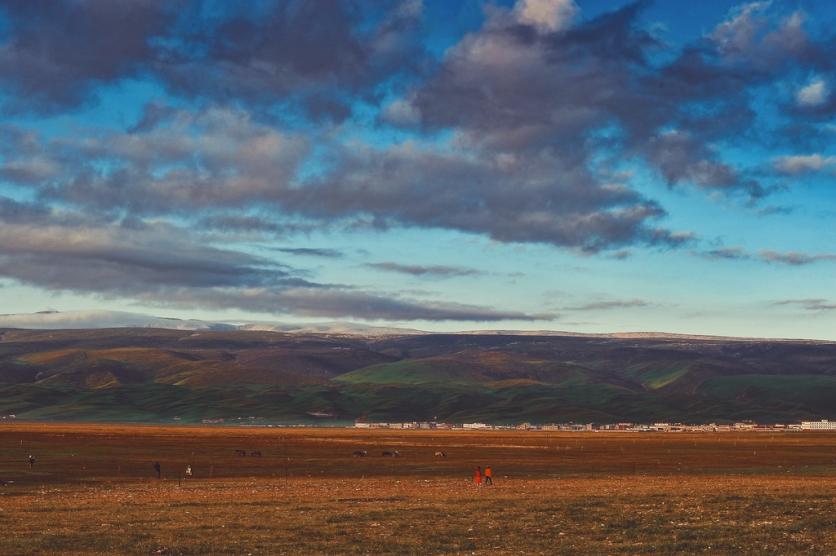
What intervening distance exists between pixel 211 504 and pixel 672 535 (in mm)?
24783

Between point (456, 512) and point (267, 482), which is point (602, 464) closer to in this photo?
point (267, 482)

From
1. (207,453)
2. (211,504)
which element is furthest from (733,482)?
(207,453)

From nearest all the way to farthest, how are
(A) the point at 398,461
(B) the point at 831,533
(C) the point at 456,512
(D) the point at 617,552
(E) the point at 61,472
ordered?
(D) the point at 617,552 < (B) the point at 831,533 < (C) the point at 456,512 < (E) the point at 61,472 < (A) the point at 398,461

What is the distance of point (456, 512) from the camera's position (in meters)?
45.2

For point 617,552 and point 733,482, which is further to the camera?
point 733,482

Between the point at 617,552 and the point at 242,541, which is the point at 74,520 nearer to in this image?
the point at 242,541

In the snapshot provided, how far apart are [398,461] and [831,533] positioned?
77036 millimetres

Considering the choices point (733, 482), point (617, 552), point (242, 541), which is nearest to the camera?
point (617, 552)

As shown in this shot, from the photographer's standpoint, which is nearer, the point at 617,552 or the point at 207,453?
the point at 617,552

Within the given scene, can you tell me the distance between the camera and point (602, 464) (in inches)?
4075

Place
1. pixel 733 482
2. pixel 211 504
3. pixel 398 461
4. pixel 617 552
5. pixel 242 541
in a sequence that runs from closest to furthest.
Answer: pixel 617 552, pixel 242 541, pixel 211 504, pixel 733 482, pixel 398 461

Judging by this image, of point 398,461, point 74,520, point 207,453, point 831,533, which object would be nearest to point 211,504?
point 74,520

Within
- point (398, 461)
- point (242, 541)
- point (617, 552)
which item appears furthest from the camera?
point (398, 461)

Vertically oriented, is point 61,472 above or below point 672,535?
below
